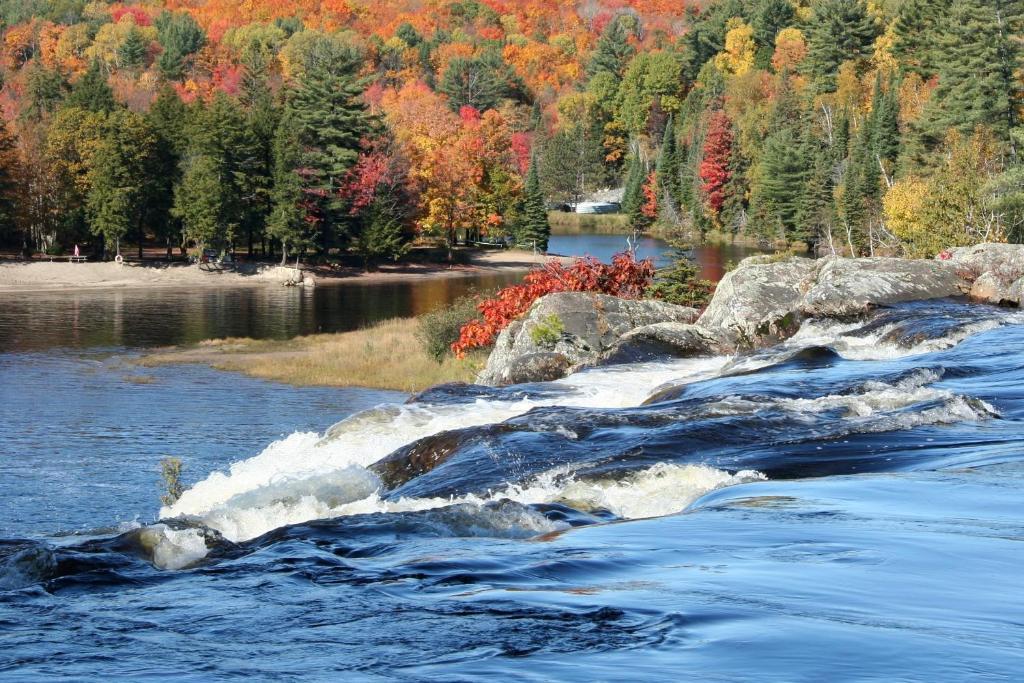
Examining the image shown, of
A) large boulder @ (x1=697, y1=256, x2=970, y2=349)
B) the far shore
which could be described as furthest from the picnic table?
large boulder @ (x1=697, y1=256, x2=970, y2=349)

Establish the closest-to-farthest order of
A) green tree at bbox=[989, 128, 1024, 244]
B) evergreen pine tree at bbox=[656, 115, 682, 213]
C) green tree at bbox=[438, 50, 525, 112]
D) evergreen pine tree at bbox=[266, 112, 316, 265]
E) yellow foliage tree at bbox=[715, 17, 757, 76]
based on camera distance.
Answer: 1. green tree at bbox=[989, 128, 1024, 244]
2. evergreen pine tree at bbox=[266, 112, 316, 265]
3. evergreen pine tree at bbox=[656, 115, 682, 213]
4. yellow foliage tree at bbox=[715, 17, 757, 76]
5. green tree at bbox=[438, 50, 525, 112]

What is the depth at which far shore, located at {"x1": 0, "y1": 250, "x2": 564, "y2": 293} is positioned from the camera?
222ft

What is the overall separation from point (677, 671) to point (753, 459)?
6519mm

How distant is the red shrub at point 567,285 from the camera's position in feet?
106

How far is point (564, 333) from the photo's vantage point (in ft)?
81.5

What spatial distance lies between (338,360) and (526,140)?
10543 centimetres

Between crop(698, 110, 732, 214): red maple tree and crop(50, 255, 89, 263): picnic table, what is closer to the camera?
crop(50, 255, 89, 263): picnic table

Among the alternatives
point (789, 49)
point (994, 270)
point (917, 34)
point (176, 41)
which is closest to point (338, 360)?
point (994, 270)

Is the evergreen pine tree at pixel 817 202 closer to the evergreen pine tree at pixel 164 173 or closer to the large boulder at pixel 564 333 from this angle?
the evergreen pine tree at pixel 164 173

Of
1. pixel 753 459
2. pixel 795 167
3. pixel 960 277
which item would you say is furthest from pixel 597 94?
pixel 753 459

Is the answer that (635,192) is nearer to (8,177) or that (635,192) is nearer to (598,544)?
(8,177)

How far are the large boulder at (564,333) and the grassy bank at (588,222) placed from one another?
95.4 meters

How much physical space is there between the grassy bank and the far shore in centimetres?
4147

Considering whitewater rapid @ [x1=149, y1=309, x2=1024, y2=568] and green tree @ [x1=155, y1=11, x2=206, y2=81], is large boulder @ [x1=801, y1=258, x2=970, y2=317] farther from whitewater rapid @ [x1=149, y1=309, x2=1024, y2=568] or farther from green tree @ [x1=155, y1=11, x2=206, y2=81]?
green tree @ [x1=155, y1=11, x2=206, y2=81]
